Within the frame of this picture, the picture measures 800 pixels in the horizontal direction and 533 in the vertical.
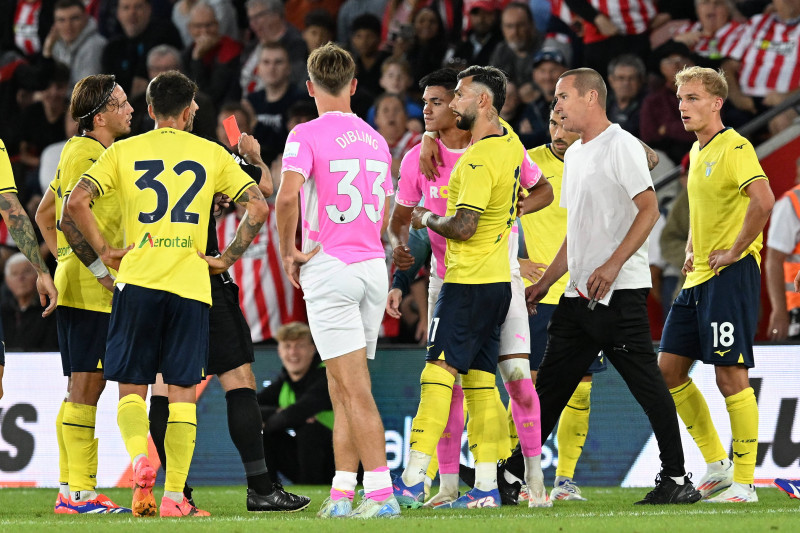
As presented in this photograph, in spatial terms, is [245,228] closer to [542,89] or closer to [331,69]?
[331,69]

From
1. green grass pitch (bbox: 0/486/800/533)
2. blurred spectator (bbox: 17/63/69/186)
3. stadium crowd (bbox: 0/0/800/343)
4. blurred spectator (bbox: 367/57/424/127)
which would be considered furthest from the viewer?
blurred spectator (bbox: 17/63/69/186)

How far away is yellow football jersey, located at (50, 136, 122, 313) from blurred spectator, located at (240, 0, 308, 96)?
273 inches

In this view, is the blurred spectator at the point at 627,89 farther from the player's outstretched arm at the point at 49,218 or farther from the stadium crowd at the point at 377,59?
the player's outstretched arm at the point at 49,218

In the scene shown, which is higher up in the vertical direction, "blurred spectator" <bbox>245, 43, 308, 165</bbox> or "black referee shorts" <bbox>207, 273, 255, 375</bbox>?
"blurred spectator" <bbox>245, 43, 308, 165</bbox>

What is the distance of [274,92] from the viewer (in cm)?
1377

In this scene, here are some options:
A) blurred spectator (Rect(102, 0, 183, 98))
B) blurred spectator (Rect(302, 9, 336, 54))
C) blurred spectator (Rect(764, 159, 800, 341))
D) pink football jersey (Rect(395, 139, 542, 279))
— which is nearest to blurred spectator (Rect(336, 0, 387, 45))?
blurred spectator (Rect(302, 9, 336, 54))

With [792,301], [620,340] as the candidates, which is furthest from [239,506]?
[792,301]

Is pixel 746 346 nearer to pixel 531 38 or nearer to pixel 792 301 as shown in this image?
pixel 792 301

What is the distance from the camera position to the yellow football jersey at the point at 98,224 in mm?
6959

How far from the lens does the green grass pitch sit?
18.1 ft

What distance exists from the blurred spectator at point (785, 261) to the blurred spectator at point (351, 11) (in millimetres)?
6041

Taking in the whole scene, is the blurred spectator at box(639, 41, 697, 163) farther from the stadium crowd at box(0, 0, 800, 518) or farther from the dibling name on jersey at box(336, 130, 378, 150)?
the dibling name on jersey at box(336, 130, 378, 150)

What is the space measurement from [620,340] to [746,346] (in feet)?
2.51

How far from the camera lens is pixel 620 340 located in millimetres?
6812
